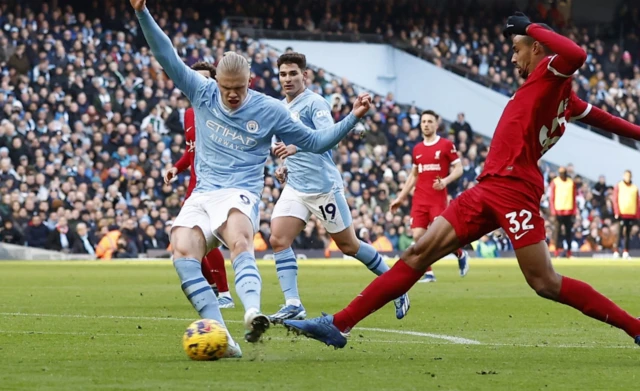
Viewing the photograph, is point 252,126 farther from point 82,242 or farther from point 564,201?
point 564,201

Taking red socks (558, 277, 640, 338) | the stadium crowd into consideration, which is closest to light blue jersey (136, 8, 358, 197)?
red socks (558, 277, 640, 338)

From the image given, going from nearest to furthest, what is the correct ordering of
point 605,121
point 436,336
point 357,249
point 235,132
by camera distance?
point 235,132 < point 605,121 < point 436,336 < point 357,249

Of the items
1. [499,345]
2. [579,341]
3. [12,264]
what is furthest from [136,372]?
[12,264]

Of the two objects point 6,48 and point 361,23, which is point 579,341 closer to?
point 6,48

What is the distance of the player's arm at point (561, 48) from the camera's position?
25.5 ft

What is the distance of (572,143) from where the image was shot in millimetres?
43219

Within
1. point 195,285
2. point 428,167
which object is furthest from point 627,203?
point 195,285

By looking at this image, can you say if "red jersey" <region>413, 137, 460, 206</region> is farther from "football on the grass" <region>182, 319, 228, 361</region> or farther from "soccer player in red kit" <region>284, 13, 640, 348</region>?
"football on the grass" <region>182, 319, 228, 361</region>

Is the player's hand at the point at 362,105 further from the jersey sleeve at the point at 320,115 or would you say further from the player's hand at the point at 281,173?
the player's hand at the point at 281,173

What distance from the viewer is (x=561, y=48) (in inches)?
307

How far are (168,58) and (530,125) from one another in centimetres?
244

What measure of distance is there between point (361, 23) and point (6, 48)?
51.7 ft

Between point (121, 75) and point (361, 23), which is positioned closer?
point (121, 75)

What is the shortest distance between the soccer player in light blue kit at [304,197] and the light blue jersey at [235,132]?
2735 mm
